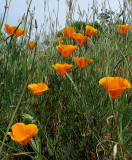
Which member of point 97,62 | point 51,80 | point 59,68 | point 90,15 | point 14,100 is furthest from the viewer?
point 90,15

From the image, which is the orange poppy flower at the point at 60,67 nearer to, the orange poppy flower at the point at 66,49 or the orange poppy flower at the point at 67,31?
the orange poppy flower at the point at 66,49

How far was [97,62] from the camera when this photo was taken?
139cm

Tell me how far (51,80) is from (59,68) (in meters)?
0.25

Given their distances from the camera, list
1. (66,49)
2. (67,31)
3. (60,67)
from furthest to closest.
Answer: (67,31)
(66,49)
(60,67)

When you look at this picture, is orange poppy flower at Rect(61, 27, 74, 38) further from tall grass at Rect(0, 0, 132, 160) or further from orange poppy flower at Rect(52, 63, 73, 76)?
orange poppy flower at Rect(52, 63, 73, 76)

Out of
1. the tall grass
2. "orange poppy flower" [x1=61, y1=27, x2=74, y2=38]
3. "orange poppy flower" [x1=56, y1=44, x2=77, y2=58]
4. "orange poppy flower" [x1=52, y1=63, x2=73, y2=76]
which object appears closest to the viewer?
the tall grass

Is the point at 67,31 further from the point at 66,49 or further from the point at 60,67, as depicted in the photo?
the point at 60,67

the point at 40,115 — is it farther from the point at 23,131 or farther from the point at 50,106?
the point at 23,131

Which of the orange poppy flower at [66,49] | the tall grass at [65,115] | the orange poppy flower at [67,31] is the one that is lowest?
the tall grass at [65,115]

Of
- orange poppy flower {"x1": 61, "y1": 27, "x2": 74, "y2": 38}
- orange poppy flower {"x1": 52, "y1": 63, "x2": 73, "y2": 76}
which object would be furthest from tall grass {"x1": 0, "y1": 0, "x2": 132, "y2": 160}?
orange poppy flower {"x1": 61, "y1": 27, "x2": 74, "y2": 38}

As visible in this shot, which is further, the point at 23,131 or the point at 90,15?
the point at 90,15

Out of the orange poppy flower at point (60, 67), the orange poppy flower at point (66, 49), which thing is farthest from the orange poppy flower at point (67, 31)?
the orange poppy flower at point (60, 67)

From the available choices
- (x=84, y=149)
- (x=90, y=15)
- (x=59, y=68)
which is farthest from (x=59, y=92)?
(x=90, y=15)

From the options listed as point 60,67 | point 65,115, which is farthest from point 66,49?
point 65,115
